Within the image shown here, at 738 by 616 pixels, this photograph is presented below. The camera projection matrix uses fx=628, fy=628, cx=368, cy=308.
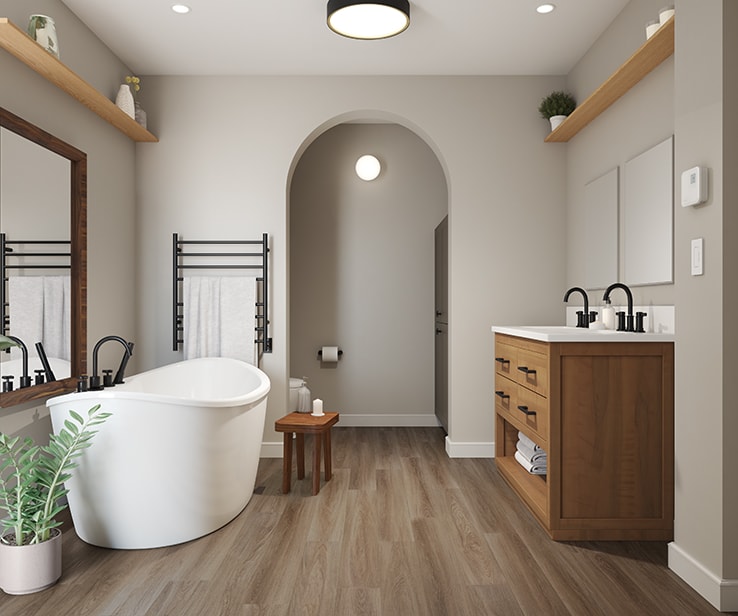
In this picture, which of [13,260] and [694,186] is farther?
[13,260]

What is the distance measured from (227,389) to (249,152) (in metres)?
1.64

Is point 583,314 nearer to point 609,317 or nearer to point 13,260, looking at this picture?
point 609,317

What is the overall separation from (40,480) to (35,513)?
122 mm

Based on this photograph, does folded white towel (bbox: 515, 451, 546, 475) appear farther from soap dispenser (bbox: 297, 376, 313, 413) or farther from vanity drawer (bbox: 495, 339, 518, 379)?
soap dispenser (bbox: 297, 376, 313, 413)

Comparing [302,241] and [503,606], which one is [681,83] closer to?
[503,606]

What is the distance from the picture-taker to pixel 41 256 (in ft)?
9.98

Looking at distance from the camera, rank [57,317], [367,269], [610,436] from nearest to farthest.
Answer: [610,436] < [57,317] < [367,269]

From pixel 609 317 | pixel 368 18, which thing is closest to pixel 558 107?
pixel 368 18

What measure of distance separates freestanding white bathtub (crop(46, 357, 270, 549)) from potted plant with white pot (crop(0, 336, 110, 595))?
85mm

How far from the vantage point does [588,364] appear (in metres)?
2.74

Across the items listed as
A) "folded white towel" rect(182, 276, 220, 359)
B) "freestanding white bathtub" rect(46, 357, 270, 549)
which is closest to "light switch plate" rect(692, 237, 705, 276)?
"freestanding white bathtub" rect(46, 357, 270, 549)

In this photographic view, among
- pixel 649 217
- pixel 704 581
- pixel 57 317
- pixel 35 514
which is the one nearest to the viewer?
pixel 704 581

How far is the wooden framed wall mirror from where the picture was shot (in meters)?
2.75

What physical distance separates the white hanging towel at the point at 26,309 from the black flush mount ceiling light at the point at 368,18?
1.99m
